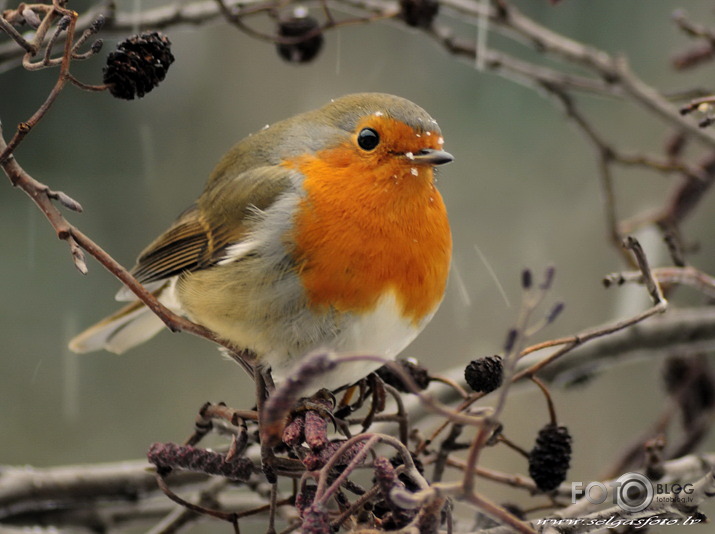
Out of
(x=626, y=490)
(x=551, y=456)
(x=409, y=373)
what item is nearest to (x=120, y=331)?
(x=409, y=373)

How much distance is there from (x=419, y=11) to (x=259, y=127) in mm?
2694

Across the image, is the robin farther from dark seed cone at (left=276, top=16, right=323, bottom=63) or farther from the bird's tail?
the bird's tail

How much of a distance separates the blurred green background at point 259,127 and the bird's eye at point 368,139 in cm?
256

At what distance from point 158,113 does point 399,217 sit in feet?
10.7

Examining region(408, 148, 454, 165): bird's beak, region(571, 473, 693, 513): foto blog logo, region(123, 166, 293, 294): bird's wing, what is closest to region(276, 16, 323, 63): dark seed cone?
region(123, 166, 293, 294): bird's wing

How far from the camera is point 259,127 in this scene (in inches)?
195

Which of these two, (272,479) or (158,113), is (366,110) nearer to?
(272,479)

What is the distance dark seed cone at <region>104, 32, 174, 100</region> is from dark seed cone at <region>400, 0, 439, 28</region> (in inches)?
41.3

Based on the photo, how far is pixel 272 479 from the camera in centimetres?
142

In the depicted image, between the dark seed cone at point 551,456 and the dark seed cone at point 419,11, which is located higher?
the dark seed cone at point 419,11

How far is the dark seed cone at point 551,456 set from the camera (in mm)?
1737

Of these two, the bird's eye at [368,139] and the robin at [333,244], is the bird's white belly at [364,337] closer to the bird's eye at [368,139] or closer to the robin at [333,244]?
the robin at [333,244]

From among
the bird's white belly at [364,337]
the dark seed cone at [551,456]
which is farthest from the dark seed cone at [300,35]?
the dark seed cone at [551,456]

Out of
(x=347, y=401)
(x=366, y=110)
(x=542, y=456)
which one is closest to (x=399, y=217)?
(x=366, y=110)
